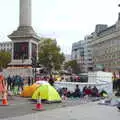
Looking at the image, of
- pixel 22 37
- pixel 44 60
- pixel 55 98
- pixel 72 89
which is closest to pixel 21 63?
pixel 22 37

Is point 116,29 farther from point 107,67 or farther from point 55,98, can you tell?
point 55,98

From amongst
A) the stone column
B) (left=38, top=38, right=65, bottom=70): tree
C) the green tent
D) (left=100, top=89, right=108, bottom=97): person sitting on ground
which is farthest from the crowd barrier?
(left=38, top=38, right=65, bottom=70): tree

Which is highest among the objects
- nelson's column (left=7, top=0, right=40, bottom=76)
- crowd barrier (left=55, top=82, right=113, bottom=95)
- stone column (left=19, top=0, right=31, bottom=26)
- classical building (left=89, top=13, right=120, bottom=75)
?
classical building (left=89, top=13, right=120, bottom=75)

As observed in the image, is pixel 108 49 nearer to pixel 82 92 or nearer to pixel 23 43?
pixel 23 43

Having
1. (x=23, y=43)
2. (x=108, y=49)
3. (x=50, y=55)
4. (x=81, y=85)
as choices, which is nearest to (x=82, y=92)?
(x=81, y=85)

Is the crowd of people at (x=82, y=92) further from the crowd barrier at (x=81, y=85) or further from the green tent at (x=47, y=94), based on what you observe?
the green tent at (x=47, y=94)

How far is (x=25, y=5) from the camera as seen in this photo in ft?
218

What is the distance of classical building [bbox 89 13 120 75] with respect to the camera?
160375mm

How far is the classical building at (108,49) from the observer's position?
16038cm

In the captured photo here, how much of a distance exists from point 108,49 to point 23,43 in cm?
10844

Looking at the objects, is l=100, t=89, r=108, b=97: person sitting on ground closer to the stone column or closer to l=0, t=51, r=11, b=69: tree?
the stone column

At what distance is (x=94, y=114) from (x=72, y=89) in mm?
15871

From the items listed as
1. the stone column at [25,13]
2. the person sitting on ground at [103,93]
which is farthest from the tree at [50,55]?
the person sitting on ground at [103,93]

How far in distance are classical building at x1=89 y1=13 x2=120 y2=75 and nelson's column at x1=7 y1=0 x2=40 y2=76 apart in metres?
85.8
